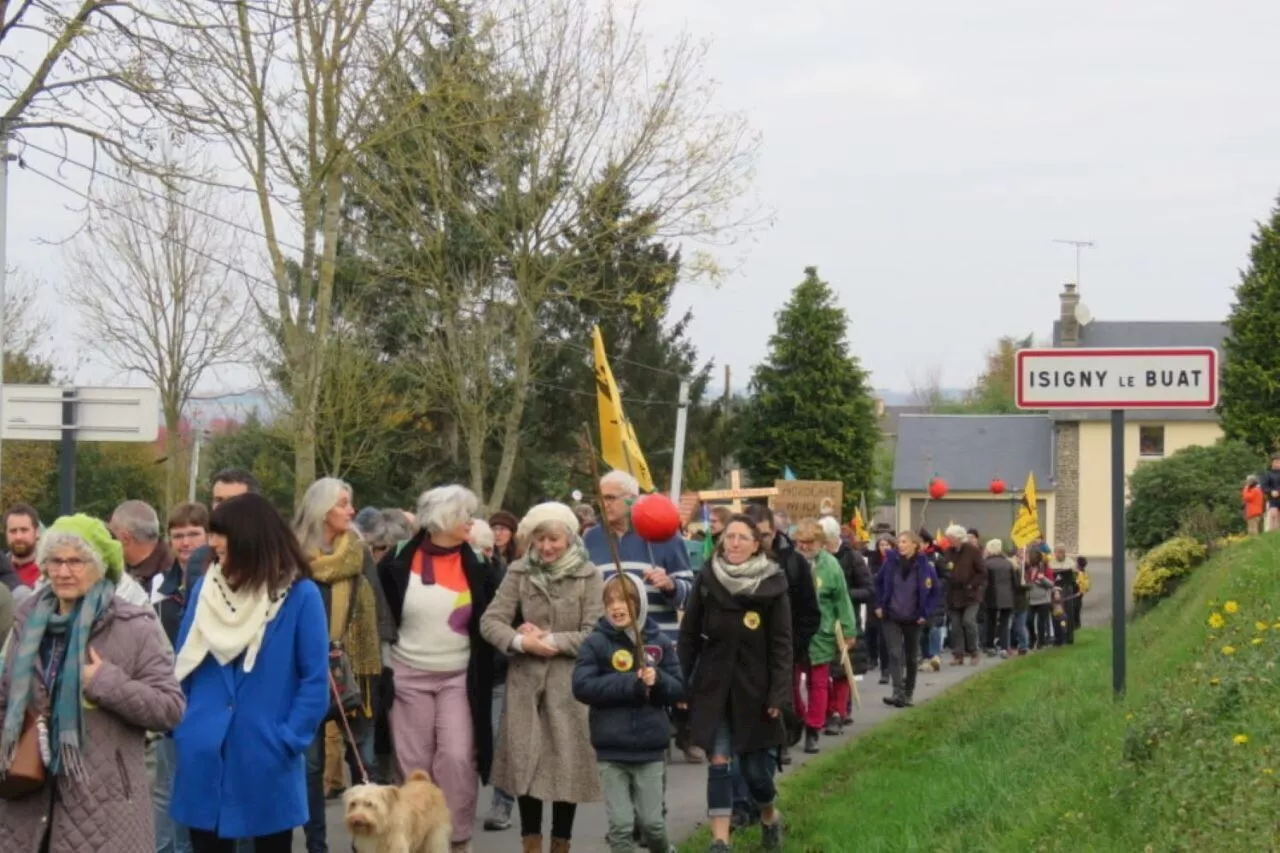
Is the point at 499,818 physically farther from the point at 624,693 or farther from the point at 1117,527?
the point at 1117,527

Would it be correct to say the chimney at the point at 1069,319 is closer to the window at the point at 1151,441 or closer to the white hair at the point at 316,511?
the window at the point at 1151,441

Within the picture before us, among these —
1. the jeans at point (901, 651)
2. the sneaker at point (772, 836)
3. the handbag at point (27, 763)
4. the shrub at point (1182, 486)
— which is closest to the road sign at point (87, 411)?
the sneaker at point (772, 836)

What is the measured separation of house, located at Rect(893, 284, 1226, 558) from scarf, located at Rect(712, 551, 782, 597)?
68.6 m

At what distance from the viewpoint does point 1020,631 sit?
3120cm

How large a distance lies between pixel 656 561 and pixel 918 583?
322 inches

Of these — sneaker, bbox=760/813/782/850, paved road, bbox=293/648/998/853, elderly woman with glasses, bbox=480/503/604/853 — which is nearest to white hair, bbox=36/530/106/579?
elderly woman with glasses, bbox=480/503/604/853

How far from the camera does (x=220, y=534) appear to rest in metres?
6.86

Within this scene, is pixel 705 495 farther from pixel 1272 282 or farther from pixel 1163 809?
pixel 1272 282

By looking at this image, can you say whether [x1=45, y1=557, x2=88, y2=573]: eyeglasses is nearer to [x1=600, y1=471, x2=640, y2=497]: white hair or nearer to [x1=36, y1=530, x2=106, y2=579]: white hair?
Result: [x1=36, y1=530, x2=106, y2=579]: white hair

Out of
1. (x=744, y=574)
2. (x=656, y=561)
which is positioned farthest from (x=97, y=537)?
(x=656, y=561)

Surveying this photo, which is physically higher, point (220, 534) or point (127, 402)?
point (127, 402)

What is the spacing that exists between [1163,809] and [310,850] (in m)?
4.08

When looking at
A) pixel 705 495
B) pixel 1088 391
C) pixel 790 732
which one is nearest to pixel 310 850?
pixel 790 732

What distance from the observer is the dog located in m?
8.06
